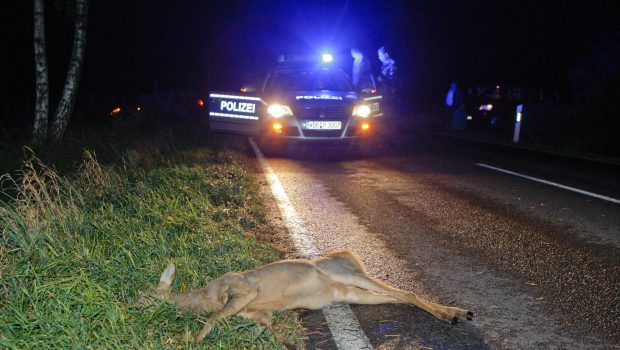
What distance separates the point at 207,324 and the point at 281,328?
1.70 feet

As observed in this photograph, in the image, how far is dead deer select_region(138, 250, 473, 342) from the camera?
3.59 metres

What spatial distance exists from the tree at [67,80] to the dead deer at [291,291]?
969 cm

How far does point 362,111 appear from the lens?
510 inches

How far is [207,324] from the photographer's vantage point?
3283 mm

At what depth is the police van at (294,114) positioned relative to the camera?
40.9ft

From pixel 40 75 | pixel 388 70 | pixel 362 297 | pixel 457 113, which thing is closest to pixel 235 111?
pixel 40 75

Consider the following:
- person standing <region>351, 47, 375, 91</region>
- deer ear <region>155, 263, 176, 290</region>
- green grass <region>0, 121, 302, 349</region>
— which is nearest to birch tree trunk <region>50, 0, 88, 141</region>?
green grass <region>0, 121, 302, 349</region>

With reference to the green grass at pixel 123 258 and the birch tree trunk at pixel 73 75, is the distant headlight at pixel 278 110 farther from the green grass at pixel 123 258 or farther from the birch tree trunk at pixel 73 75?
the green grass at pixel 123 258

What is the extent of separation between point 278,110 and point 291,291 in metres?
8.90

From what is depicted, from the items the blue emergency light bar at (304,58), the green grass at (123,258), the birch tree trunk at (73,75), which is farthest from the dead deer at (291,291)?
the blue emergency light bar at (304,58)

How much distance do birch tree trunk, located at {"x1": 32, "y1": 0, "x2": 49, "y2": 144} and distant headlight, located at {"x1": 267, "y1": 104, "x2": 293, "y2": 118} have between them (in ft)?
15.4

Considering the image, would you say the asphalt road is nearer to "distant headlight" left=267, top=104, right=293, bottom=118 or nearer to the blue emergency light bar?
"distant headlight" left=267, top=104, right=293, bottom=118

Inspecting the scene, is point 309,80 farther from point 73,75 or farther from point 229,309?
point 229,309

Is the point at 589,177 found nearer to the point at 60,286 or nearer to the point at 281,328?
the point at 281,328
